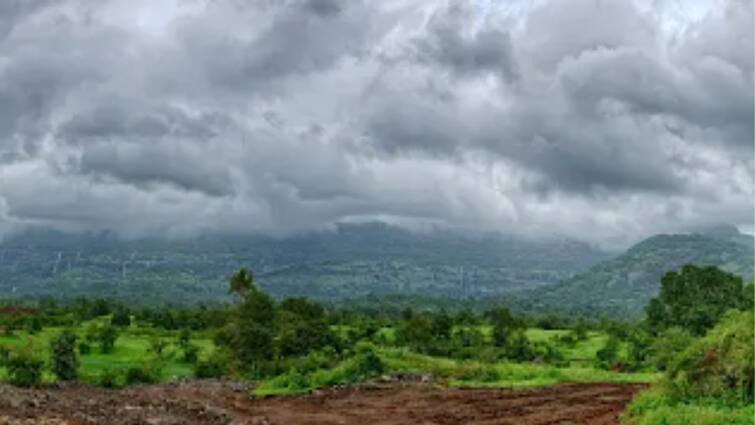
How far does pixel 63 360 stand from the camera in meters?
63.5

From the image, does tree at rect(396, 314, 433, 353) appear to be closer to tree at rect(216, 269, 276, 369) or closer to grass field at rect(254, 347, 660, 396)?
tree at rect(216, 269, 276, 369)

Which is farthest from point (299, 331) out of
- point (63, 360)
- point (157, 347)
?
point (63, 360)

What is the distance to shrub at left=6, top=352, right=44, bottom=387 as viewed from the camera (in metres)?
56.2

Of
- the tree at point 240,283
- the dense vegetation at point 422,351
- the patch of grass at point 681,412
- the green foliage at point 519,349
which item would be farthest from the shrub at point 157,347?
the patch of grass at point 681,412

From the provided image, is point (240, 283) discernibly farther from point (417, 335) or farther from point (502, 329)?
point (502, 329)

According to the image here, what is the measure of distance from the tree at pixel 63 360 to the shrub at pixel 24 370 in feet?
4.48

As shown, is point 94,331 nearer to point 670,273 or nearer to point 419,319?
point 419,319

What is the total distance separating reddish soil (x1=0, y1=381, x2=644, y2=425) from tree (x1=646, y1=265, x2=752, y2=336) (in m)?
48.0

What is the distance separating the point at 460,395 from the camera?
1781 inches

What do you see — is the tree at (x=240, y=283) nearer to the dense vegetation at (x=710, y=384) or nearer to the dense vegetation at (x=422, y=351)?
the dense vegetation at (x=422, y=351)

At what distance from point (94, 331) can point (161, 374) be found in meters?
22.6

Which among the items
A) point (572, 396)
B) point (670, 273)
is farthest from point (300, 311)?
point (572, 396)

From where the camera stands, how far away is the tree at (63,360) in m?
63.2

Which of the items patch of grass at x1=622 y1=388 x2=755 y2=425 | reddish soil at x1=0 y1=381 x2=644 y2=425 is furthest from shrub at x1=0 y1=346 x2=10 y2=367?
patch of grass at x1=622 y1=388 x2=755 y2=425
